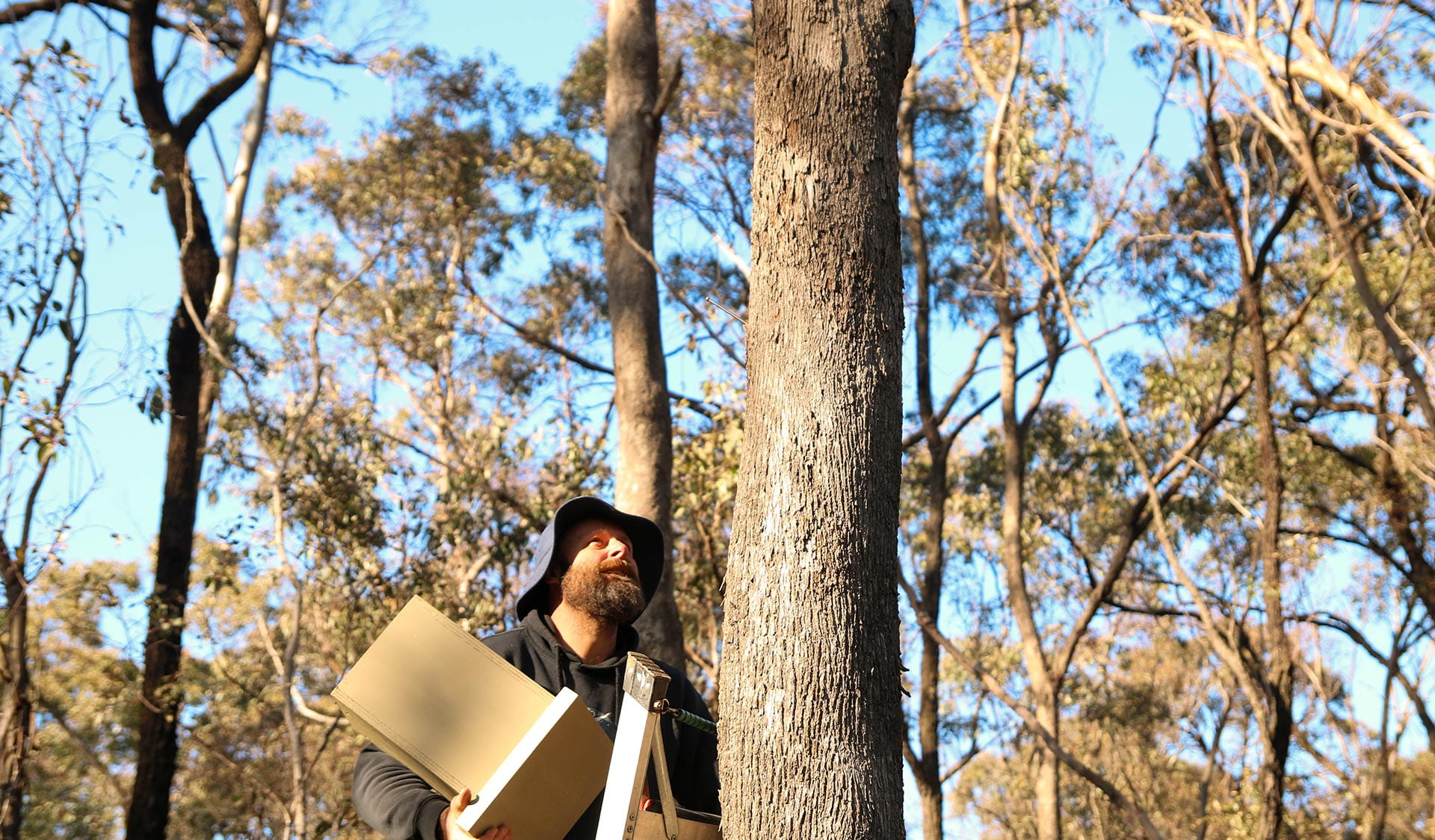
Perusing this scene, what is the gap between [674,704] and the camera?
2600 millimetres

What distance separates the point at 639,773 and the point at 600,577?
87 cm

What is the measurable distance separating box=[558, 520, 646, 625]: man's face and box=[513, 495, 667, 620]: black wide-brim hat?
31mm

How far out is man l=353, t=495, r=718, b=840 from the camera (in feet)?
8.17

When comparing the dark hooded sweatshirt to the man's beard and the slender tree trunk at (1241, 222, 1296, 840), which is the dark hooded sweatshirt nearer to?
the man's beard

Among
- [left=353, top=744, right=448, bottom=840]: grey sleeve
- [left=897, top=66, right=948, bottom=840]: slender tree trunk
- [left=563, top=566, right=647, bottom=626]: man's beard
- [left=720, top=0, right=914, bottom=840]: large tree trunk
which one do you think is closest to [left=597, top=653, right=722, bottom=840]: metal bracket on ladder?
[left=720, top=0, right=914, bottom=840]: large tree trunk

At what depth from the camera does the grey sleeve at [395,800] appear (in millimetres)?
2092

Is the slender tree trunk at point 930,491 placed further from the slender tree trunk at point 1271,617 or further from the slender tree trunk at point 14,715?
the slender tree trunk at point 14,715

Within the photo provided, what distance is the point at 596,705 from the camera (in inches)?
101

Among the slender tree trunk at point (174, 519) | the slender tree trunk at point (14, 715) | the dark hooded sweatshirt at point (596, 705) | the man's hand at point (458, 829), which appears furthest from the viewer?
the slender tree trunk at point (174, 519)

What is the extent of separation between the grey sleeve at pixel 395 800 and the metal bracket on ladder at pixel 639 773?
342 millimetres

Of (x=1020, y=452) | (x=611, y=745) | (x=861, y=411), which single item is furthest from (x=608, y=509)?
(x=1020, y=452)

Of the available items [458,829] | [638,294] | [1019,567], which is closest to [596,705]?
[458,829]

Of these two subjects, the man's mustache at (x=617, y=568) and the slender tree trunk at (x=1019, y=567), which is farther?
the slender tree trunk at (x=1019, y=567)

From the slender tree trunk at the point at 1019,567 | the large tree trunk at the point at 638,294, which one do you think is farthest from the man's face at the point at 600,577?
the slender tree trunk at the point at 1019,567
